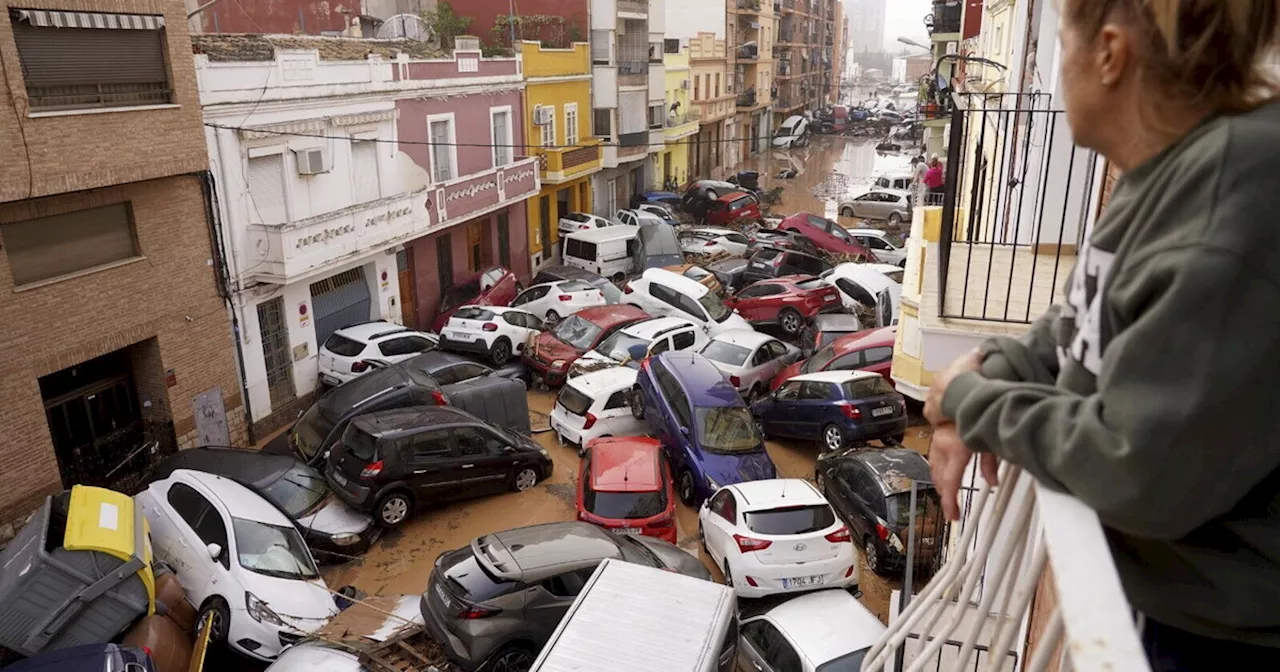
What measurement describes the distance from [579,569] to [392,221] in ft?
40.3

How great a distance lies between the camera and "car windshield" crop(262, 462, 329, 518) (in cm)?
1127

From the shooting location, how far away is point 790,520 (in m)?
10.2

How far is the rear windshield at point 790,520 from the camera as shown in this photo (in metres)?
10.2

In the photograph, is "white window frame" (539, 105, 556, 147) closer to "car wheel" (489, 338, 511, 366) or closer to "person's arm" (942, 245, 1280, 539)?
"car wheel" (489, 338, 511, 366)

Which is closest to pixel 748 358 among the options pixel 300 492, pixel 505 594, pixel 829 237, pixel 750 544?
pixel 750 544

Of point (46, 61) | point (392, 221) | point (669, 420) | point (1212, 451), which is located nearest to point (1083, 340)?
point (1212, 451)

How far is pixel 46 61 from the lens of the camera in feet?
37.2

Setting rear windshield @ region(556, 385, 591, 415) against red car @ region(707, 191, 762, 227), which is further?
red car @ region(707, 191, 762, 227)

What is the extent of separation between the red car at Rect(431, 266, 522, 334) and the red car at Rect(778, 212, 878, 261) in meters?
10.0

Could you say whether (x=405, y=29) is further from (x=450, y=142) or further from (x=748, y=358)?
(x=748, y=358)

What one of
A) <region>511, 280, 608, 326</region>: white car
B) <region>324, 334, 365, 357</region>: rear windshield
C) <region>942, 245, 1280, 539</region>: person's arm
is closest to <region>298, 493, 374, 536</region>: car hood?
<region>324, 334, 365, 357</region>: rear windshield

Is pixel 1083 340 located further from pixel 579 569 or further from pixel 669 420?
pixel 669 420

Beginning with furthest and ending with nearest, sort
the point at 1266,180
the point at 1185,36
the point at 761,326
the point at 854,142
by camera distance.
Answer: the point at 854,142, the point at 761,326, the point at 1185,36, the point at 1266,180

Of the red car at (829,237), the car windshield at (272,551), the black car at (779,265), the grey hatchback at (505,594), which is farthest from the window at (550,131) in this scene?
the grey hatchback at (505,594)
